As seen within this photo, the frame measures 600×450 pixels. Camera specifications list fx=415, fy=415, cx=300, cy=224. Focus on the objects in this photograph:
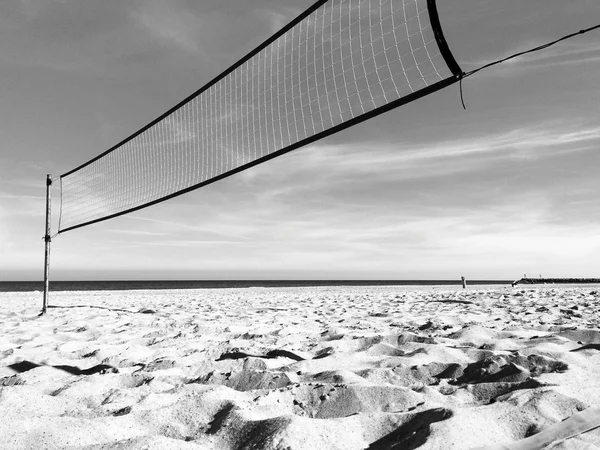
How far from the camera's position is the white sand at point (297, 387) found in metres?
1.50

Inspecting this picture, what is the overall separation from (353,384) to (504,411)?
27.2 inches

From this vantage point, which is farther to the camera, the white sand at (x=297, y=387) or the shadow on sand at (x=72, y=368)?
the shadow on sand at (x=72, y=368)

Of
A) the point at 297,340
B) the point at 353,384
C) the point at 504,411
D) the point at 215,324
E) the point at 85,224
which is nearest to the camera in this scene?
the point at 504,411

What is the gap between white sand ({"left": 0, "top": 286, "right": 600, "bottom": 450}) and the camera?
4.93ft

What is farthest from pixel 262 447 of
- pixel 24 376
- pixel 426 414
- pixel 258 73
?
pixel 258 73

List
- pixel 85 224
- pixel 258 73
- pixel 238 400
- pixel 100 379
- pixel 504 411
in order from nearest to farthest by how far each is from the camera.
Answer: pixel 504 411 < pixel 238 400 < pixel 100 379 < pixel 258 73 < pixel 85 224

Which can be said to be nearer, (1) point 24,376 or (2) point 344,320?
(1) point 24,376

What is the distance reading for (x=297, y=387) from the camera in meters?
2.06

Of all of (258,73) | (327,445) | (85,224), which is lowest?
(327,445)

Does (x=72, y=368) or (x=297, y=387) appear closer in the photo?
(x=297, y=387)

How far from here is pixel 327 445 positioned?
146 cm

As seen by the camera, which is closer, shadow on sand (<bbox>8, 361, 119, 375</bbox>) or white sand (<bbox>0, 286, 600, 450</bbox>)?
white sand (<bbox>0, 286, 600, 450</bbox>)

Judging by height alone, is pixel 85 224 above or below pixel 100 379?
above

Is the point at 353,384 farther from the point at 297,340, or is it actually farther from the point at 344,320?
the point at 344,320
